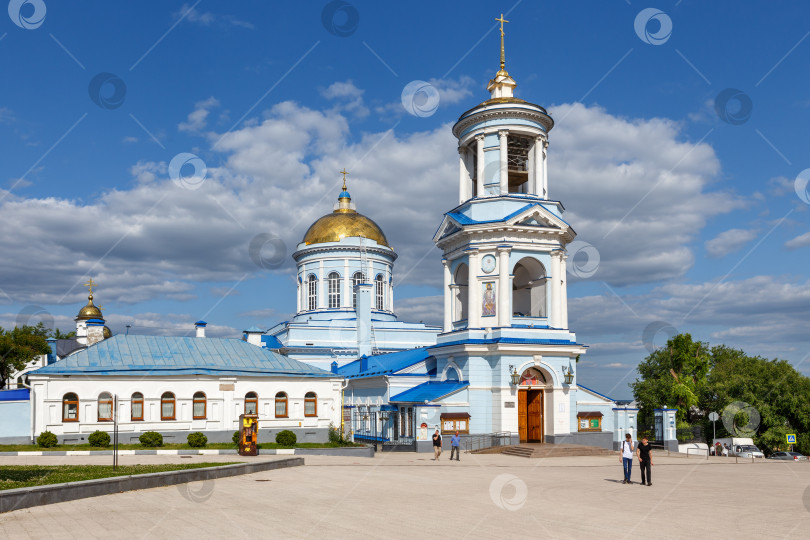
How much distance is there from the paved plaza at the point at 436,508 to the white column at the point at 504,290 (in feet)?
41.3

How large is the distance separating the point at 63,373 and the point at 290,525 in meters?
22.5


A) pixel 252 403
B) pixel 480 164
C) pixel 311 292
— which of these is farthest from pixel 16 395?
pixel 311 292

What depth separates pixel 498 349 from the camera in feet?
116

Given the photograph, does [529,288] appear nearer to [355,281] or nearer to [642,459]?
[642,459]

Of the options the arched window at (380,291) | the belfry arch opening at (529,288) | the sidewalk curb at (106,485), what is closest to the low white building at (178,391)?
the belfry arch opening at (529,288)

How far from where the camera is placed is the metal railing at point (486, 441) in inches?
1375

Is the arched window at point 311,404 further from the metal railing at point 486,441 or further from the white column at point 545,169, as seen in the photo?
the white column at point 545,169

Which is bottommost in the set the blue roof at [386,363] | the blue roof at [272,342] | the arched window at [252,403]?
the arched window at [252,403]

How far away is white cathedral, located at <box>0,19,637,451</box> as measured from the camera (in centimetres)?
3281

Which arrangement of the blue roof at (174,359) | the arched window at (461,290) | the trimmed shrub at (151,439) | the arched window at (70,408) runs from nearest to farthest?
the trimmed shrub at (151,439) → the arched window at (70,408) → the blue roof at (174,359) → the arched window at (461,290)

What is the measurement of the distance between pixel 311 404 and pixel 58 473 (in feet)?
56.9

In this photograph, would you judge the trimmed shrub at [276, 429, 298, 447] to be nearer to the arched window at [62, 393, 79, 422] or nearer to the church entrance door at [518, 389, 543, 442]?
the arched window at [62, 393, 79, 422]

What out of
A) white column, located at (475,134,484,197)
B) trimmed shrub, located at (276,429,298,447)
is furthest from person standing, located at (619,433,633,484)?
white column, located at (475,134,484,197)

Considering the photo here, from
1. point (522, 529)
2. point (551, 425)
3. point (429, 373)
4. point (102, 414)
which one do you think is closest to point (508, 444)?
point (551, 425)
